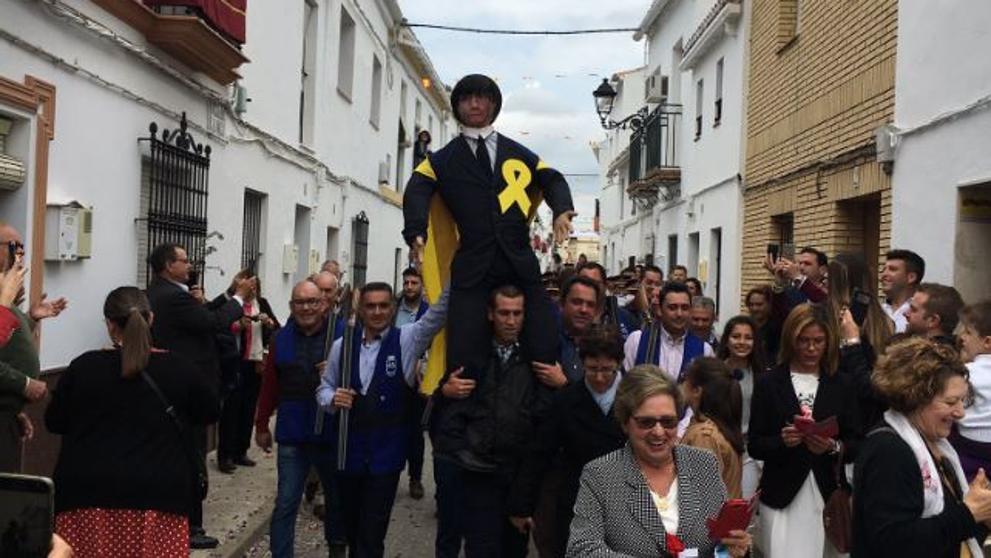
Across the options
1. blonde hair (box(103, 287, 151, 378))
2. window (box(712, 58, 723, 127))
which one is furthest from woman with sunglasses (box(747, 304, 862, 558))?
window (box(712, 58, 723, 127))

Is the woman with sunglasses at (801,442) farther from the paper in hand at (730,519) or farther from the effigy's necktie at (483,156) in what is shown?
the effigy's necktie at (483,156)

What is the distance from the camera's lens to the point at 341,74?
15.5 m

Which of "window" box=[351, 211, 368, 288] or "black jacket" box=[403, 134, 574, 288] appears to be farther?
"window" box=[351, 211, 368, 288]

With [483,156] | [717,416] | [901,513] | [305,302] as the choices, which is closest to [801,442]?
[717,416]

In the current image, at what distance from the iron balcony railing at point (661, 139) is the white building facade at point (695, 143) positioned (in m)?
0.02

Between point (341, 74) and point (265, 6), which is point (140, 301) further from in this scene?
point (341, 74)

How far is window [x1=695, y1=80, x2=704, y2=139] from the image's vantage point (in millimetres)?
17219

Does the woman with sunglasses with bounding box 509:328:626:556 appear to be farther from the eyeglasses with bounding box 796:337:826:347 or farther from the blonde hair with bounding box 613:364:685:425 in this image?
the eyeglasses with bounding box 796:337:826:347

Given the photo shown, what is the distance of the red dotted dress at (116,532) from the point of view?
4.16 meters

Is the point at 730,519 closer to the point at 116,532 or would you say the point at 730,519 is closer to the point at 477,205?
the point at 477,205

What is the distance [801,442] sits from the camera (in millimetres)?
4664

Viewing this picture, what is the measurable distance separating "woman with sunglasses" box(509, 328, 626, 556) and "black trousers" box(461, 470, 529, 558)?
0.36 ft

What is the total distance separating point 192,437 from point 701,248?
13.5m

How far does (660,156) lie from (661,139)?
431 mm
